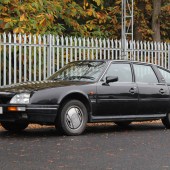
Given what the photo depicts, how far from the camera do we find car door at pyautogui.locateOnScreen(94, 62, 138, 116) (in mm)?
11781

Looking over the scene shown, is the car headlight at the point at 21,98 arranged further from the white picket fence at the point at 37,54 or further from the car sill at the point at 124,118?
A: the white picket fence at the point at 37,54

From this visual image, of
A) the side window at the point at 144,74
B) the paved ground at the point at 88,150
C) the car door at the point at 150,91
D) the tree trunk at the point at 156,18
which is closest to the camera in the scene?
the paved ground at the point at 88,150

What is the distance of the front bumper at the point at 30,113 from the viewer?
10.8m

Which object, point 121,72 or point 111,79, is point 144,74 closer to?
point 121,72

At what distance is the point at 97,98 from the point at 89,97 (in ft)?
0.72

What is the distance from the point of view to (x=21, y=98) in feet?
35.6

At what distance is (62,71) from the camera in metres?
12.6

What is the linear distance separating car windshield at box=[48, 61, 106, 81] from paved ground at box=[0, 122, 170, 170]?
116cm

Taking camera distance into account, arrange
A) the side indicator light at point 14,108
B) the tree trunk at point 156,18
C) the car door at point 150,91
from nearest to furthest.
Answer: the side indicator light at point 14,108, the car door at point 150,91, the tree trunk at point 156,18

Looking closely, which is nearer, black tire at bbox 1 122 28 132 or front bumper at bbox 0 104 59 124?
front bumper at bbox 0 104 59 124

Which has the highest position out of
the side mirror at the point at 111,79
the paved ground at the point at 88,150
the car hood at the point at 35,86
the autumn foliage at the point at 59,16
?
the autumn foliage at the point at 59,16

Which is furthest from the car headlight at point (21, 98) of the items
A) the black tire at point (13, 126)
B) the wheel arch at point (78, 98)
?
the black tire at point (13, 126)

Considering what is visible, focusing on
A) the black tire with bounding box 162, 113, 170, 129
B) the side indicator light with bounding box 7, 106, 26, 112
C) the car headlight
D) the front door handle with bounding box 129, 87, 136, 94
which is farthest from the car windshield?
the black tire with bounding box 162, 113, 170, 129

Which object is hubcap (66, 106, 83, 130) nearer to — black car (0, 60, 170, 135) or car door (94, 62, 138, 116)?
black car (0, 60, 170, 135)
